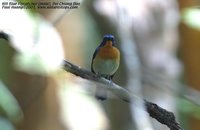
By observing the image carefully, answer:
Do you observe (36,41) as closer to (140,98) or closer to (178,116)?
(140,98)

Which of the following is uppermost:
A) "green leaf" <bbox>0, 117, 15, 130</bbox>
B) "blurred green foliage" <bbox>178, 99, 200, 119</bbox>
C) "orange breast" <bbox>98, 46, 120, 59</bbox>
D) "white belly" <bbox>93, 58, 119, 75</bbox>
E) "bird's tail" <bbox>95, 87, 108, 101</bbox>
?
"orange breast" <bbox>98, 46, 120, 59</bbox>

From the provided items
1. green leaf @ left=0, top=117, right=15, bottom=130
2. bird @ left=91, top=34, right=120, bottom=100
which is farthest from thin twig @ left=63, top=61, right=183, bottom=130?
green leaf @ left=0, top=117, right=15, bottom=130

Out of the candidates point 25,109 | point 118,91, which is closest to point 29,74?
point 25,109

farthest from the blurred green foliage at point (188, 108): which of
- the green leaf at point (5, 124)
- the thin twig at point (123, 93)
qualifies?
the green leaf at point (5, 124)

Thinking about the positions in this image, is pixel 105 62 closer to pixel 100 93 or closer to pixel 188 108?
pixel 100 93

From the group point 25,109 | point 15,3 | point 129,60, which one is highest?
point 15,3

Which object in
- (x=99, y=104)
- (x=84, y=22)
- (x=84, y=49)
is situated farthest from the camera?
(x=84, y=22)

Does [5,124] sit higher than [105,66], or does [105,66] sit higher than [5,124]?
[105,66]

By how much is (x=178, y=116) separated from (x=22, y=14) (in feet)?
1.06

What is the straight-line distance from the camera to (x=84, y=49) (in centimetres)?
99

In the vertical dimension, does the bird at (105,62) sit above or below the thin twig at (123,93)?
above

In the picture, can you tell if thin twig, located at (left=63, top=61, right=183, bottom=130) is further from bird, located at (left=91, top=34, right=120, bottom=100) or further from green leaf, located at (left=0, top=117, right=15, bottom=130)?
green leaf, located at (left=0, top=117, right=15, bottom=130)

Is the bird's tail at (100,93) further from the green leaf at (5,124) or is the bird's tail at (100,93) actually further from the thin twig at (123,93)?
the green leaf at (5,124)

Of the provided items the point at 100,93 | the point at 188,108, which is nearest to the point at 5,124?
the point at 100,93
